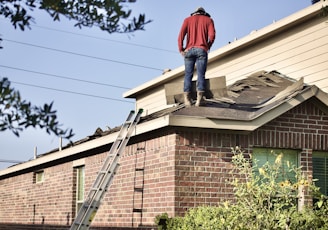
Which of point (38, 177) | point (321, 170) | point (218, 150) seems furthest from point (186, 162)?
point (38, 177)

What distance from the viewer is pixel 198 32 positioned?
12758mm

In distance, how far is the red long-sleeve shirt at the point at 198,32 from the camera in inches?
502

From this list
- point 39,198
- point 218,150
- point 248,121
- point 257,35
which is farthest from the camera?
point 39,198

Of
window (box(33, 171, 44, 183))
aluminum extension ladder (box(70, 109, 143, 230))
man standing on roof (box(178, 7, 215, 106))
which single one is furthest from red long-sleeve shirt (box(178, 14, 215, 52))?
window (box(33, 171, 44, 183))

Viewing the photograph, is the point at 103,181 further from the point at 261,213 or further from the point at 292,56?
the point at 292,56

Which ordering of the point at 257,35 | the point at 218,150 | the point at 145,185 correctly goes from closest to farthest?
1. the point at 218,150
2. the point at 145,185
3. the point at 257,35

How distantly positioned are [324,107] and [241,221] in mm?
4486

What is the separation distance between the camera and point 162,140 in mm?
12477

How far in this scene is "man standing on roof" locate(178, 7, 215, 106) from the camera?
12.7 m

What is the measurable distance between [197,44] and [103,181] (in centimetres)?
333

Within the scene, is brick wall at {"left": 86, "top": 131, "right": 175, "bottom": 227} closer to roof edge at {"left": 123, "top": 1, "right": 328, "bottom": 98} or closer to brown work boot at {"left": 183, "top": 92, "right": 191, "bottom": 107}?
brown work boot at {"left": 183, "top": 92, "right": 191, "bottom": 107}

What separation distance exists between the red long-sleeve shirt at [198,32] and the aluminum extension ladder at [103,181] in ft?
5.97

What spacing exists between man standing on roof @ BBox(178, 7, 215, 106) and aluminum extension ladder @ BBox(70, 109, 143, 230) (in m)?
1.33

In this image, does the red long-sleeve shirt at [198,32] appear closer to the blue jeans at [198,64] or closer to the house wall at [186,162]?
the blue jeans at [198,64]
